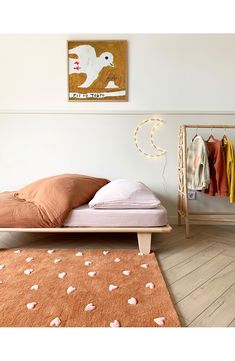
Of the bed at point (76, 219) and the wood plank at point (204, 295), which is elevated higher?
the bed at point (76, 219)

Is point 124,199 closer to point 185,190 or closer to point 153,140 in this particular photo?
point 185,190

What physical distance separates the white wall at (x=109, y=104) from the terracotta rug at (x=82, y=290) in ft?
3.34

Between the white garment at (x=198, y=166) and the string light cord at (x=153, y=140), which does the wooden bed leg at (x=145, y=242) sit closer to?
the white garment at (x=198, y=166)

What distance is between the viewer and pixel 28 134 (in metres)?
2.39

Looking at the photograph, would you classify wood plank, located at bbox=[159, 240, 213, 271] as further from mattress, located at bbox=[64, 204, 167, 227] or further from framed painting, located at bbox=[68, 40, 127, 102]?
framed painting, located at bbox=[68, 40, 127, 102]

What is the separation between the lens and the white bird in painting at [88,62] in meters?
2.28

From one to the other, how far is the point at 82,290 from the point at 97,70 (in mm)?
2026

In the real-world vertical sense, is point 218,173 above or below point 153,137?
below

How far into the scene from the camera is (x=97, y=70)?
229cm

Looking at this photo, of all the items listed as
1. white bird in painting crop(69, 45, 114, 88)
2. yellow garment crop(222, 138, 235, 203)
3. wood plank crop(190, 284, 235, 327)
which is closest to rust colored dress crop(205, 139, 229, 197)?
yellow garment crop(222, 138, 235, 203)

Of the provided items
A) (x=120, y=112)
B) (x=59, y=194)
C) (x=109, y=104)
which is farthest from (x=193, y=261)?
(x=109, y=104)

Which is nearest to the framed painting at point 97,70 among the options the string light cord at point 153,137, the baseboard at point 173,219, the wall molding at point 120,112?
the wall molding at point 120,112

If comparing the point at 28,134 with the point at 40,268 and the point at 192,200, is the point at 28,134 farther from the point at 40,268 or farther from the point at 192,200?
the point at 192,200
